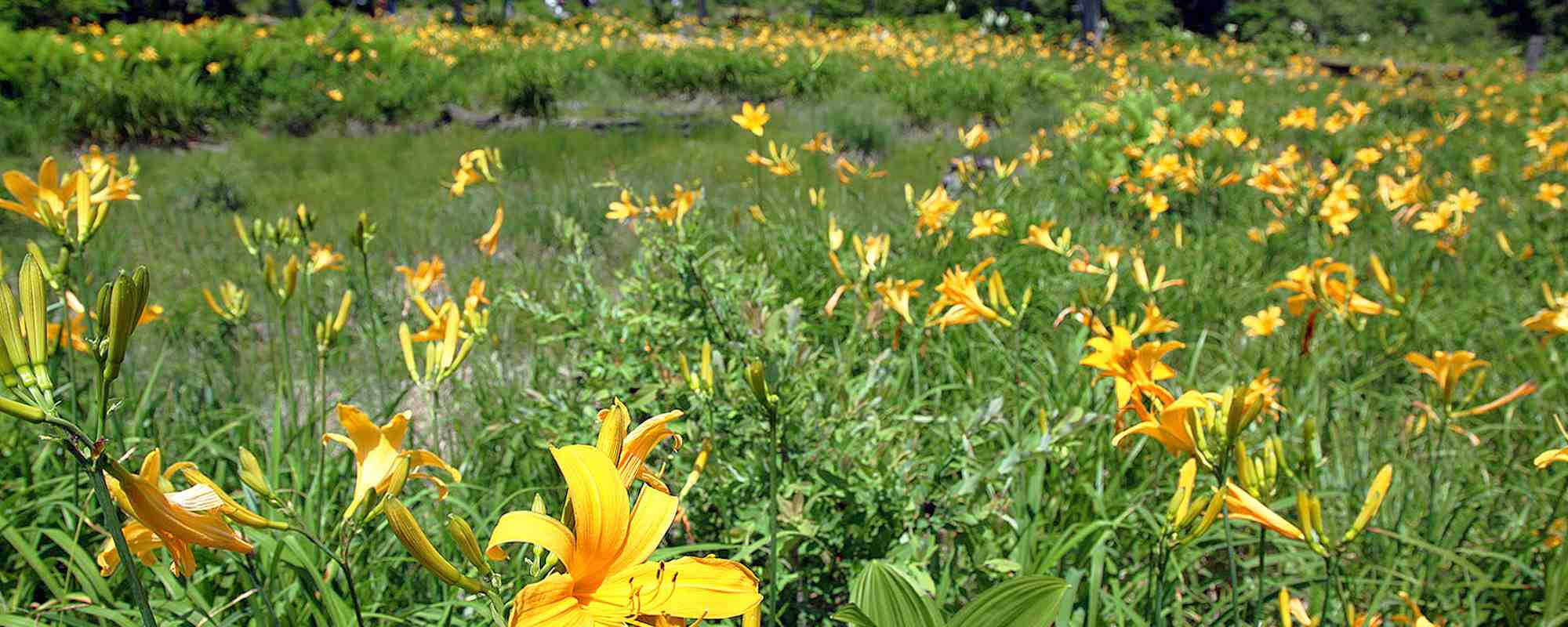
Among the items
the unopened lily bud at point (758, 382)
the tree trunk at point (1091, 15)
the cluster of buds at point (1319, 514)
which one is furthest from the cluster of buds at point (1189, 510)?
the tree trunk at point (1091, 15)

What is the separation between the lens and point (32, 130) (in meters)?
6.00

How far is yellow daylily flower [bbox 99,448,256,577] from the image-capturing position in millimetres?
585

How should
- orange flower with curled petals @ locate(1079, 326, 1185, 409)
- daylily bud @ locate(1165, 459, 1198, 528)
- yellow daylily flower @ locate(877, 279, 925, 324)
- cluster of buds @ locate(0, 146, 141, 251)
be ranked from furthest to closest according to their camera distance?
yellow daylily flower @ locate(877, 279, 925, 324) → cluster of buds @ locate(0, 146, 141, 251) → orange flower with curled petals @ locate(1079, 326, 1185, 409) → daylily bud @ locate(1165, 459, 1198, 528)

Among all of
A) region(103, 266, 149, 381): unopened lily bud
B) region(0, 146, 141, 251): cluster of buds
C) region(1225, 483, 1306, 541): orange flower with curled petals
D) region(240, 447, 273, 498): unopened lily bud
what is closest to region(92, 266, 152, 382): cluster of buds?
region(103, 266, 149, 381): unopened lily bud

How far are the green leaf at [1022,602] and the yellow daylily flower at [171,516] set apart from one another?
2.20ft

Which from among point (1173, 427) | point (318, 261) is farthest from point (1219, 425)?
point (318, 261)

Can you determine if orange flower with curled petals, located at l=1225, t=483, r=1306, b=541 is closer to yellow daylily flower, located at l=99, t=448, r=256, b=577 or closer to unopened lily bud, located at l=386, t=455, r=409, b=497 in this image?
unopened lily bud, located at l=386, t=455, r=409, b=497

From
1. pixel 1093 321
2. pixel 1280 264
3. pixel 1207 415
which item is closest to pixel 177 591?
pixel 1207 415

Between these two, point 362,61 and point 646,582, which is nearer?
point 646,582

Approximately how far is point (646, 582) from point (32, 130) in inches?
304

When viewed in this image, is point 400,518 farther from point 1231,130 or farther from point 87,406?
point 1231,130

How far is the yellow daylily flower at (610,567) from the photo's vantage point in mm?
517

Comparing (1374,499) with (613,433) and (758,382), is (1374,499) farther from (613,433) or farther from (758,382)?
(613,433)

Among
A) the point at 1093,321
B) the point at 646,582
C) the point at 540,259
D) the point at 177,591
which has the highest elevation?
the point at 646,582
